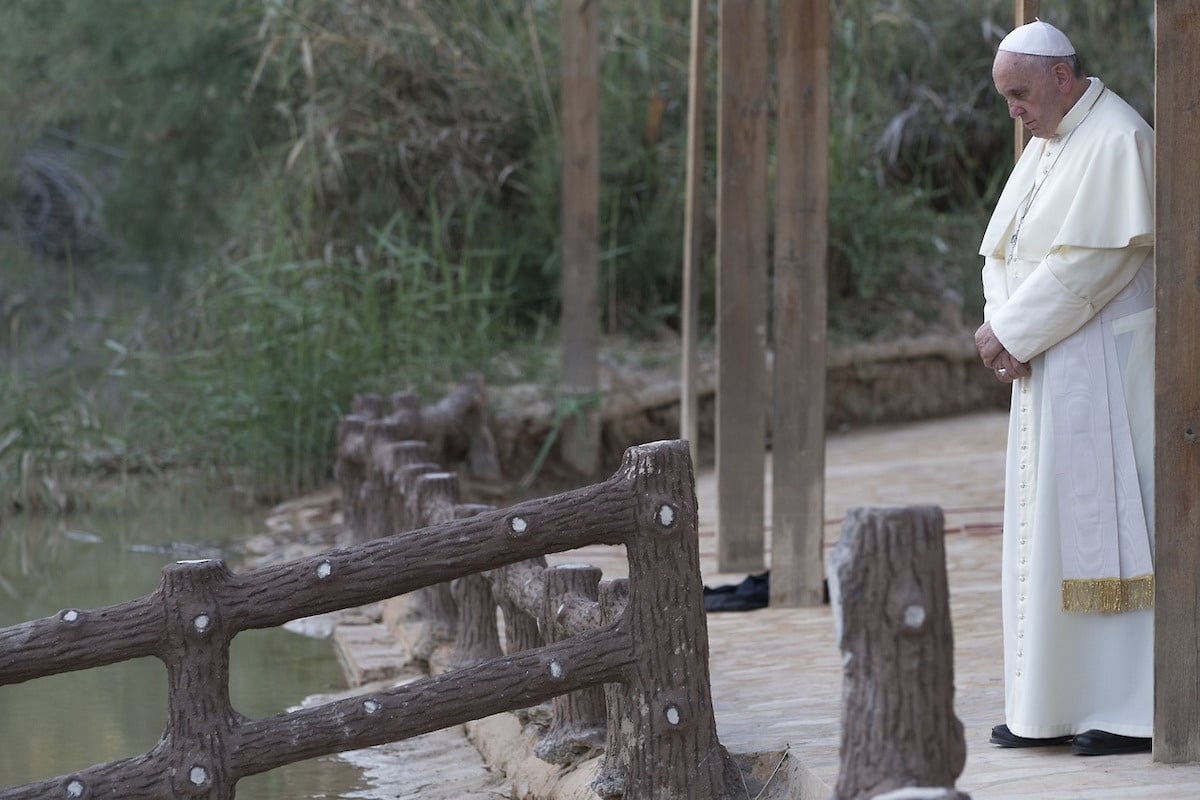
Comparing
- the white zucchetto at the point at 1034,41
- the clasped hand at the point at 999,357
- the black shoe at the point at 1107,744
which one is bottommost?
the black shoe at the point at 1107,744

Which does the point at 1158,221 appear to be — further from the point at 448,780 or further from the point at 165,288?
the point at 165,288

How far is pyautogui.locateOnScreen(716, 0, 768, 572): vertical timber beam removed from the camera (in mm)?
6020

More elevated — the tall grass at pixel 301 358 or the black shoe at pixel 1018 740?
the tall grass at pixel 301 358

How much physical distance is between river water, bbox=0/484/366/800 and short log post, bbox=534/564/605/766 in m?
0.73

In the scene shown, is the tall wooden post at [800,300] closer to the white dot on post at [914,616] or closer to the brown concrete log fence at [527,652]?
the brown concrete log fence at [527,652]

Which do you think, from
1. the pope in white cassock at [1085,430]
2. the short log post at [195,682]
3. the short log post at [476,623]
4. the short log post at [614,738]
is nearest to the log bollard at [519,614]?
the short log post at [476,623]

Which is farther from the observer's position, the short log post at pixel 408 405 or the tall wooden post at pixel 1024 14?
the short log post at pixel 408 405

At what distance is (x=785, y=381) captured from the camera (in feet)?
18.2

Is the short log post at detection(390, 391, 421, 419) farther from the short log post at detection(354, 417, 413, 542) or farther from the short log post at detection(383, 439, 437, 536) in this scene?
the short log post at detection(383, 439, 437, 536)

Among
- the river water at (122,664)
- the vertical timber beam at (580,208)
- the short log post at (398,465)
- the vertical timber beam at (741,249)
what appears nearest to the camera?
the river water at (122,664)

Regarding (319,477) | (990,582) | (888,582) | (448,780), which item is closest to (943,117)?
(319,477)

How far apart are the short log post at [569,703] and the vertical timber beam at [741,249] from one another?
2.12 meters

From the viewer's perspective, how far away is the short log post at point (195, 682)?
3.37m

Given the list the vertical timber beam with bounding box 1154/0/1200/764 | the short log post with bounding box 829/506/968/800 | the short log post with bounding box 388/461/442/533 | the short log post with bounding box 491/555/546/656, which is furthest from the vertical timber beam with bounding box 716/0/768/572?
the short log post with bounding box 829/506/968/800
